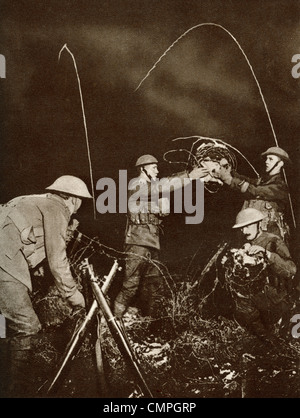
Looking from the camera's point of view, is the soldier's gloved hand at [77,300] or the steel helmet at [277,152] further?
the steel helmet at [277,152]

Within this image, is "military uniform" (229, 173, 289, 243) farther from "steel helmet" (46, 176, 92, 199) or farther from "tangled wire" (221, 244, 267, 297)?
"steel helmet" (46, 176, 92, 199)

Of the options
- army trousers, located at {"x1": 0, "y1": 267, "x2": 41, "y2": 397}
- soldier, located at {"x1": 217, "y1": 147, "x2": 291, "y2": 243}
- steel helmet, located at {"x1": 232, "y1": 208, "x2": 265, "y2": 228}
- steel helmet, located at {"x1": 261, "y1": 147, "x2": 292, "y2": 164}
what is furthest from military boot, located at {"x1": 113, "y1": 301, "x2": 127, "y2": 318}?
steel helmet, located at {"x1": 261, "y1": 147, "x2": 292, "y2": 164}

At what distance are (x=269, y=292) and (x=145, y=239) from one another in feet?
3.68

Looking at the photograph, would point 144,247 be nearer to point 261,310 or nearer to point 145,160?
point 145,160

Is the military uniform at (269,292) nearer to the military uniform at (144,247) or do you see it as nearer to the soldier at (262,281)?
the soldier at (262,281)

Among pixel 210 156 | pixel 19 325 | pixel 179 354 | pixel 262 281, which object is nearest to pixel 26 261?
pixel 19 325

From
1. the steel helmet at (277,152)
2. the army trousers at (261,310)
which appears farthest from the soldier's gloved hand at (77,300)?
the steel helmet at (277,152)

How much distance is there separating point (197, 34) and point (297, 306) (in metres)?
2.45

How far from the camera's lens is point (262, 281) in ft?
14.0

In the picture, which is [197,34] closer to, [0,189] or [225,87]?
[225,87]

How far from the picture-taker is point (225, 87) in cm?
436

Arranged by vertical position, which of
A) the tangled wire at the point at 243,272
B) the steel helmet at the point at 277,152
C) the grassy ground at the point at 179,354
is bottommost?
the grassy ground at the point at 179,354

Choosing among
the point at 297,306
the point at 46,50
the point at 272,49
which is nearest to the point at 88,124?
the point at 46,50

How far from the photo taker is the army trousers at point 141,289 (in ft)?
13.8
